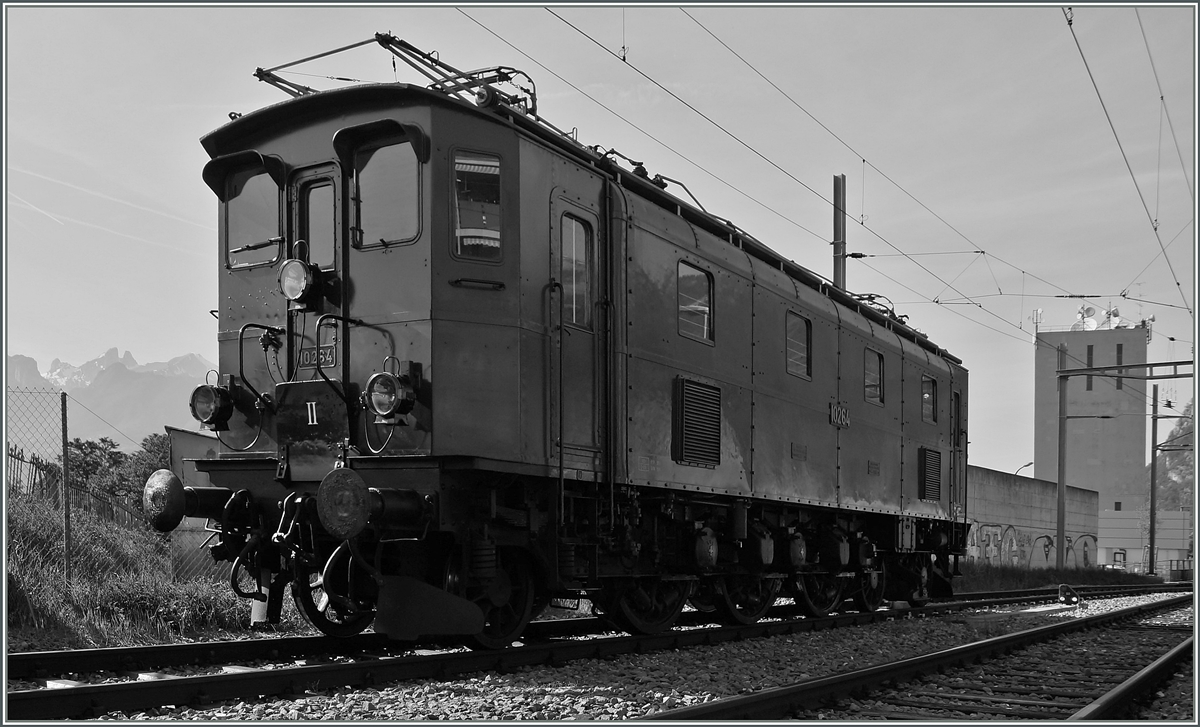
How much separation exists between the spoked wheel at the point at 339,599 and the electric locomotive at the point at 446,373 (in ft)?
0.08

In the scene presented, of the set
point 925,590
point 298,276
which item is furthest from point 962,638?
point 298,276

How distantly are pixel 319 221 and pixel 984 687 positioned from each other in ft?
20.2

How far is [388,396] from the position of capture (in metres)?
7.73

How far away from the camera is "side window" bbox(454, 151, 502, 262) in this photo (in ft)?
27.3

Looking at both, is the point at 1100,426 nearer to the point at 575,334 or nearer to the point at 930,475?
the point at 930,475

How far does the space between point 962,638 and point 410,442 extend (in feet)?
22.8

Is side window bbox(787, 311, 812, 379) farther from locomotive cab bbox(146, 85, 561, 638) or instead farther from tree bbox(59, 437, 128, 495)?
tree bbox(59, 437, 128, 495)

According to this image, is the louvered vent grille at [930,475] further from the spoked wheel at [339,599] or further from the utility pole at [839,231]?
the spoked wheel at [339,599]

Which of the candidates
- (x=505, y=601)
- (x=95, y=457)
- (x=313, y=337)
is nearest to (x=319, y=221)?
(x=313, y=337)

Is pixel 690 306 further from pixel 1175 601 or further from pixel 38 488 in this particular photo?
pixel 1175 601

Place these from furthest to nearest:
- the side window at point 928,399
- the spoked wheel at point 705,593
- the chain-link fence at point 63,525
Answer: the side window at point 928,399 → the spoked wheel at point 705,593 → the chain-link fence at point 63,525

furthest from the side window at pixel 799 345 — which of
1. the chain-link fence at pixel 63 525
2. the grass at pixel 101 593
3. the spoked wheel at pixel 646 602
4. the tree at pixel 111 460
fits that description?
the tree at pixel 111 460

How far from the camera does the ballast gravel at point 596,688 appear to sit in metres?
6.32

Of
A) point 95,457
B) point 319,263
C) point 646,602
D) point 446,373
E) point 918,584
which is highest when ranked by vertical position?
point 319,263
